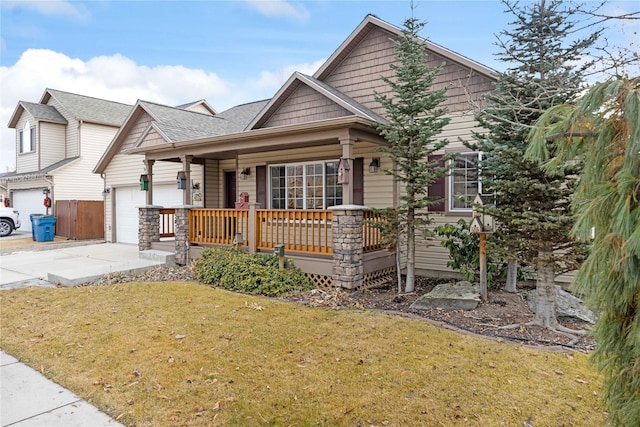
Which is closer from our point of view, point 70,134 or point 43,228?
point 43,228

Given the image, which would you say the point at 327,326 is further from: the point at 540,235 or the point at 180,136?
the point at 180,136

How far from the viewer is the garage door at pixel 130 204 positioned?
45.8 feet

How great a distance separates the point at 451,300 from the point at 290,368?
130 inches

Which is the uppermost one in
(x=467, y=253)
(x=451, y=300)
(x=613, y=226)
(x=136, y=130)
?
(x=136, y=130)

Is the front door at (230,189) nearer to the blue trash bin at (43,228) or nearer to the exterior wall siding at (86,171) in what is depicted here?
the blue trash bin at (43,228)

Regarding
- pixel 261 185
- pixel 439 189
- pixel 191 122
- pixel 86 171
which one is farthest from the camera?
pixel 86 171

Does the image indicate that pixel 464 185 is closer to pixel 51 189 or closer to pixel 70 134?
pixel 51 189

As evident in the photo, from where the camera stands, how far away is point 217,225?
9492 mm

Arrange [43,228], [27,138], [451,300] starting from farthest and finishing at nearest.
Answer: [27,138]
[43,228]
[451,300]

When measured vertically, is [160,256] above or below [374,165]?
below

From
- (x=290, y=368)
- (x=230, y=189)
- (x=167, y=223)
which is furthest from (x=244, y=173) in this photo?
(x=290, y=368)

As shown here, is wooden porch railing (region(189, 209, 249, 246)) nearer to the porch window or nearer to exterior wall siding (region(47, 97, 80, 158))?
the porch window

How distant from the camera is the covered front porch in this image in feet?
23.4

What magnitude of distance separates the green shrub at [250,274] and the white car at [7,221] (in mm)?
15296
